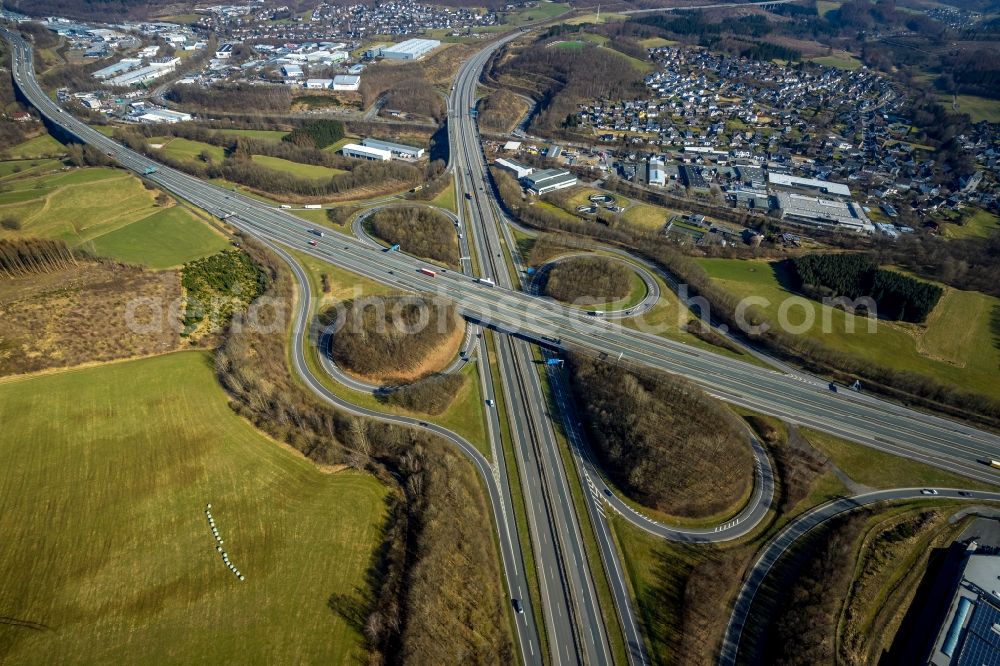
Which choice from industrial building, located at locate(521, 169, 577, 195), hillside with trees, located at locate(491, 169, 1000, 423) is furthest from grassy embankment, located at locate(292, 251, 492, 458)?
industrial building, located at locate(521, 169, 577, 195)

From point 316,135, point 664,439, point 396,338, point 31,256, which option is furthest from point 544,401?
point 316,135

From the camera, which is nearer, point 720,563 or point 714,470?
point 720,563

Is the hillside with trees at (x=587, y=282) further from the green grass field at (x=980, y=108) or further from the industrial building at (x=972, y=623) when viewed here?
the green grass field at (x=980, y=108)

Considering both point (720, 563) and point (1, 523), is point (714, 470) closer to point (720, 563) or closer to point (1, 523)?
point (720, 563)

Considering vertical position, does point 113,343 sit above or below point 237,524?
above

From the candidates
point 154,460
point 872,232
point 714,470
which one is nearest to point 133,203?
point 154,460

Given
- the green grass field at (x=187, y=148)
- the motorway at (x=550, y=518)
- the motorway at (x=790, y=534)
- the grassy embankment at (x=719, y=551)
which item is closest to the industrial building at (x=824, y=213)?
the grassy embankment at (x=719, y=551)

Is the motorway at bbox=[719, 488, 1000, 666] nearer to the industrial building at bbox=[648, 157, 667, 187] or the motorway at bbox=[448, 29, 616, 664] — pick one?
the motorway at bbox=[448, 29, 616, 664]

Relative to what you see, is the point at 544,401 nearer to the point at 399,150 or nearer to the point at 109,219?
the point at 109,219
